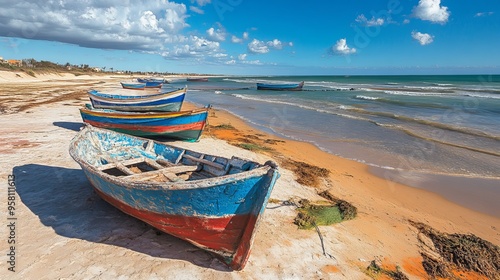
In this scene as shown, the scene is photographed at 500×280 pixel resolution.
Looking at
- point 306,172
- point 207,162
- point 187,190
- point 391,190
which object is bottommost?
point 391,190

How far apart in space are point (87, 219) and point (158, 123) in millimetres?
5331

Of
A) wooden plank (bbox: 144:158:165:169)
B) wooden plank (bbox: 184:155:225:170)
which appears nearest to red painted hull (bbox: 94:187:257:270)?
wooden plank (bbox: 184:155:225:170)

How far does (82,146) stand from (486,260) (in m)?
7.70

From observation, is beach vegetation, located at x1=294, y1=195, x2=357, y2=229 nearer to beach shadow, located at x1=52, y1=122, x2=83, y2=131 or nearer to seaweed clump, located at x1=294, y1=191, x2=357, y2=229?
seaweed clump, located at x1=294, y1=191, x2=357, y2=229

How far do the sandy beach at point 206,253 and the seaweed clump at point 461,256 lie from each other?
0.50 feet

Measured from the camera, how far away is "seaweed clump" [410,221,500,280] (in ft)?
14.2

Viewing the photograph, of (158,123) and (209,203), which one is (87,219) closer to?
(209,203)

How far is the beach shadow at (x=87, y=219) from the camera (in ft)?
13.8

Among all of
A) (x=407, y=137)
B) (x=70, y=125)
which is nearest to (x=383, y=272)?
(x=407, y=137)

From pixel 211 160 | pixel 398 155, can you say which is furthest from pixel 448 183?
pixel 211 160

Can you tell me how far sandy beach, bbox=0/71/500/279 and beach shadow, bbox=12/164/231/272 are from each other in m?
0.02

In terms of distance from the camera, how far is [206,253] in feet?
13.8

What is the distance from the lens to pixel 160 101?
1468 centimetres

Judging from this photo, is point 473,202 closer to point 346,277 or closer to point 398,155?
point 398,155
